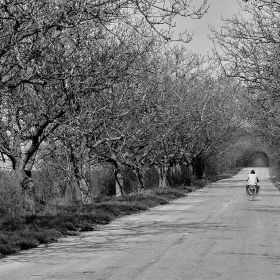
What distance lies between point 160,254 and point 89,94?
6893 mm

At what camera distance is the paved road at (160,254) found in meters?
11.0

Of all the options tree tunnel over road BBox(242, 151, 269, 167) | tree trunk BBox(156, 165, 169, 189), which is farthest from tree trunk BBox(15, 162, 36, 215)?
tree tunnel over road BBox(242, 151, 269, 167)

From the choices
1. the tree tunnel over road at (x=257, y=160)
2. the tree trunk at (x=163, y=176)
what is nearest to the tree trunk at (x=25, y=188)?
the tree trunk at (x=163, y=176)

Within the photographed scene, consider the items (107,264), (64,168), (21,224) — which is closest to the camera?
(107,264)

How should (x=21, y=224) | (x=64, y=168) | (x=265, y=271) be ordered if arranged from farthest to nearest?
(x=64, y=168)
(x=21, y=224)
(x=265, y=271)

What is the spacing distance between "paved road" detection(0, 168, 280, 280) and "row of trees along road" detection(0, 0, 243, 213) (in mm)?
3173

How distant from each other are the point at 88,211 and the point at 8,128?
4.19 meters

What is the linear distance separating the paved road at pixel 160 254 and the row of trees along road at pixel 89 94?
3.17 metres

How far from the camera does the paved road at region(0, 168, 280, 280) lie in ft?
36.0

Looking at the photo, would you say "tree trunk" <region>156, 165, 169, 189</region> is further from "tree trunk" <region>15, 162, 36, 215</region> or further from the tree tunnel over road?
the tree tunnel over road

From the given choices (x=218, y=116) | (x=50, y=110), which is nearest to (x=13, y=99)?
(x=50, y=110)

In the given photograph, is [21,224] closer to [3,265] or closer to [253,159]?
[3,265]

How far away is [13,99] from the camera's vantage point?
19.6m

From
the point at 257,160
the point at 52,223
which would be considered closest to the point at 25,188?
the point at 52,223
